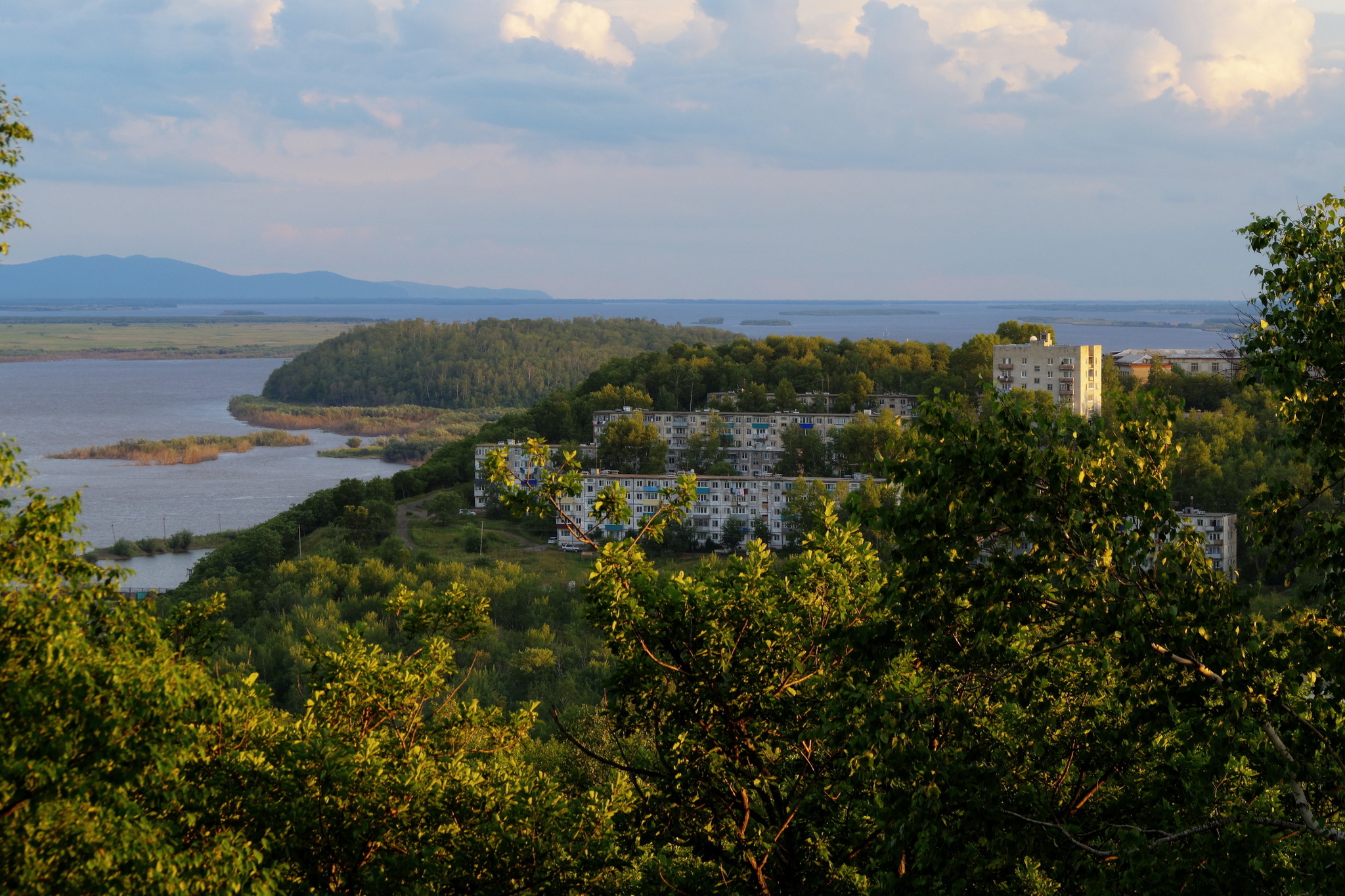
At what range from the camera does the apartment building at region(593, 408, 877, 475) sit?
187 feet

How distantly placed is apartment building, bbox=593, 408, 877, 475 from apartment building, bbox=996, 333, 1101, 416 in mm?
7398

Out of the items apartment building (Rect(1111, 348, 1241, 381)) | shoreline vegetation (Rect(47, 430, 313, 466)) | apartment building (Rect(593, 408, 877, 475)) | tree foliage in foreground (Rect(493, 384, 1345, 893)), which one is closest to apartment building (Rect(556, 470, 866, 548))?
apartment building (Rect(593, 408, 877, 475))

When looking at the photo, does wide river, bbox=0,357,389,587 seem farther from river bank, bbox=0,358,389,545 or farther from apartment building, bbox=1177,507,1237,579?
apartment building, bbox=1177,507,1237,579

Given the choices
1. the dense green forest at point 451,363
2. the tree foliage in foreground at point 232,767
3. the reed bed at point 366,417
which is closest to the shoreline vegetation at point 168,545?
the reed bed at point 366,417

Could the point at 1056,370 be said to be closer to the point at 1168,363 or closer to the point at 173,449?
the point at 1168,363

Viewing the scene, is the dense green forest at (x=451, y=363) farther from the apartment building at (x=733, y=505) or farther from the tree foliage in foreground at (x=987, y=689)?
the tree foliage in foreground at (x=987, y=689)

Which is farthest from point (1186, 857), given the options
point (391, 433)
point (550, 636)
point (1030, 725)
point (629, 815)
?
point (391, 433)

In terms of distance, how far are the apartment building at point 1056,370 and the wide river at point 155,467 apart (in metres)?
38.6

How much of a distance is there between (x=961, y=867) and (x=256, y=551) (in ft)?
142

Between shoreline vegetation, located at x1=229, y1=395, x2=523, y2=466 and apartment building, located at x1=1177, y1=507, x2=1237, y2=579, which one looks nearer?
apartment building, located at x1=1177, y1=507, x2=1237, y2=579

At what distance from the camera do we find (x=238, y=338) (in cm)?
19662

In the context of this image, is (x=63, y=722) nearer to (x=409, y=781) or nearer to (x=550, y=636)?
(x=409, y=781)

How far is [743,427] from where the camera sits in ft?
197

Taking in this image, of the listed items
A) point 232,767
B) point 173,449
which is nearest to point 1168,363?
point 232,767
